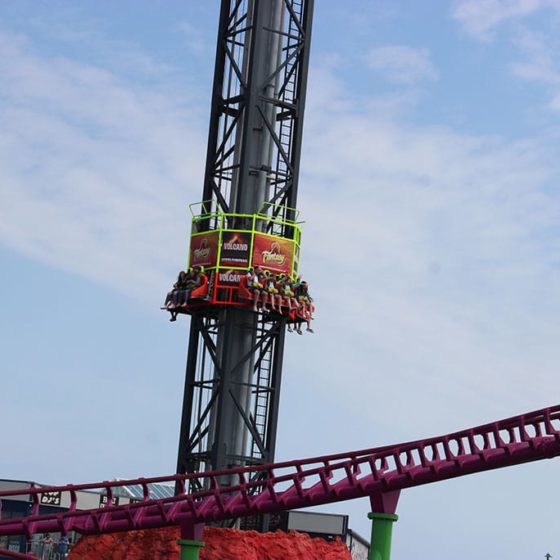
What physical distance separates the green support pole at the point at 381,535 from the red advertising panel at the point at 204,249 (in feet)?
50.8

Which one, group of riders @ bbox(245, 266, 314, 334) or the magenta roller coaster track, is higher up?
group of riders @ bbox(245, 266, 314, 334)

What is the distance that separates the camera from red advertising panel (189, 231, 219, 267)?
50.4 metres

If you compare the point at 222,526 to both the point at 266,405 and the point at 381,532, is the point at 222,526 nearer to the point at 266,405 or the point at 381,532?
the point at 266,405

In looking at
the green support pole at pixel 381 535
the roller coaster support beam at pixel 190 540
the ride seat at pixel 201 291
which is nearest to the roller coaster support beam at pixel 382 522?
the green support pole at pixel 381 535

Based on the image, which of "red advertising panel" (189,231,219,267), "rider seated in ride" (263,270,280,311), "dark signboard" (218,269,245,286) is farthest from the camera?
"red advertising panel" (189,231,219,267)

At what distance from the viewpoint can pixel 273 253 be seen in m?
50.4

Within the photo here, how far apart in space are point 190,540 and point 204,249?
14886mm

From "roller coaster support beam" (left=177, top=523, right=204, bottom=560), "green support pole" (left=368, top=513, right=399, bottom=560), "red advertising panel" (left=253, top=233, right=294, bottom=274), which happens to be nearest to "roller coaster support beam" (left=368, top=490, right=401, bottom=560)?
"green support pole" (left=368, top=513, right=399, bottom=560)

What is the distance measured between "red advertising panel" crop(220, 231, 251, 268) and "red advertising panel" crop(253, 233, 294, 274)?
305mm

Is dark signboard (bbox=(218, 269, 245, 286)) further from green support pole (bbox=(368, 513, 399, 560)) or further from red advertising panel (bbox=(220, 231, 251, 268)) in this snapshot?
green support pole (bbox=(368, 513, 399, 560))

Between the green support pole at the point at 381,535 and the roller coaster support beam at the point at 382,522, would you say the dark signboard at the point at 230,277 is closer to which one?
the roller coaster support beam at the point at 382,522

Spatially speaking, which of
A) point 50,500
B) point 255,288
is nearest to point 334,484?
point 255,288

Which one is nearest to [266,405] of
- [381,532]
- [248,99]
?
[248,99]

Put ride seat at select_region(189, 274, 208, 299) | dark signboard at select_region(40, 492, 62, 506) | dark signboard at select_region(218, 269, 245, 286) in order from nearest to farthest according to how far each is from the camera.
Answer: dark signboard at select_region(218, 269, 245, 286) < ride seat at select_region(189, 274, 208, 299) < dark signboard at select_region(40, 492, 62, 506)
